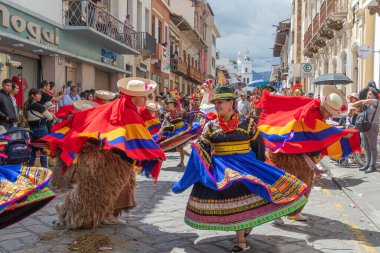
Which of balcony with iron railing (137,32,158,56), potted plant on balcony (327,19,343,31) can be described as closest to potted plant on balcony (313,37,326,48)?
potted plant on balcony (327,19,343,31)

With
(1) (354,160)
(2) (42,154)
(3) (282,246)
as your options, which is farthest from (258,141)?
(1) (354,160)

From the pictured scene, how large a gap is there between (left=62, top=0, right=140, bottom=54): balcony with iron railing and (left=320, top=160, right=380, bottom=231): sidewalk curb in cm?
1085

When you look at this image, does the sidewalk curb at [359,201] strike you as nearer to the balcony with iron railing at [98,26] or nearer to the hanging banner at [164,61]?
the balcony with iron railing at [98,26]

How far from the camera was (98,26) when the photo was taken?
1869cm

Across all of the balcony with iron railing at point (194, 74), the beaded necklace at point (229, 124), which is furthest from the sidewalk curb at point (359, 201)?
the balcony with iron railing at point (194, 74)

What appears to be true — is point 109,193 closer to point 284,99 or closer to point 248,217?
point 248,217

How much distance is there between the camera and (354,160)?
11.2m

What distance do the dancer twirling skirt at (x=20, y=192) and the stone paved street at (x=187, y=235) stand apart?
108 cm

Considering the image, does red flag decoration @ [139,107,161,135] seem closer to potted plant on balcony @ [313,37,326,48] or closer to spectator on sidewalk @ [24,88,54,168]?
spectator on sidewalk @ [24,88,54,168]

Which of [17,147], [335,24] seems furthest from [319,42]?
[17,147]

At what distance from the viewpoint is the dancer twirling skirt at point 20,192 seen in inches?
139

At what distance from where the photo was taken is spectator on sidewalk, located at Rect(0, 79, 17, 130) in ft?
30.0

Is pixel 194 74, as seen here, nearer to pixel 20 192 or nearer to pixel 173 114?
pixel 173 114

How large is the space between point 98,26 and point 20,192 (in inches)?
627
